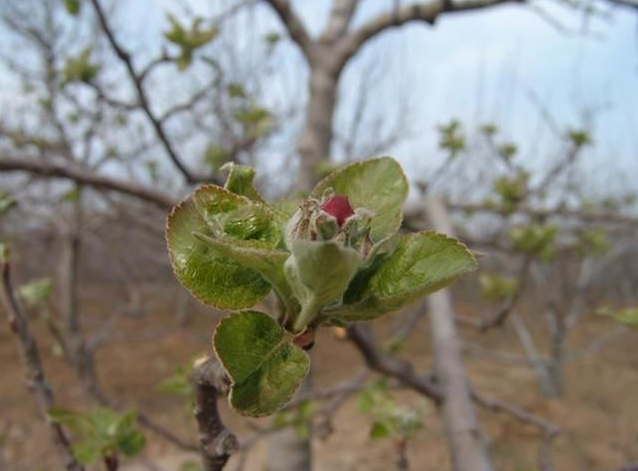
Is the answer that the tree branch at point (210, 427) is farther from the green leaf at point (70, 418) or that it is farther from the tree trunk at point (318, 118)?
the tree trunk at point (318, 118)

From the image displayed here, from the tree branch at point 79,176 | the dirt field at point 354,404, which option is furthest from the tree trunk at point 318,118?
the dirt field at point 354,404

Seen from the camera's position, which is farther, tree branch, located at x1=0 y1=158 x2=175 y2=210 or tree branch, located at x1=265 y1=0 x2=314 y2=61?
tree branch, located at x1=265 y1=0 x2=314 y2=61

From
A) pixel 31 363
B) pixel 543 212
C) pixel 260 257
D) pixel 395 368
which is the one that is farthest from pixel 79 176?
pixel 543 212

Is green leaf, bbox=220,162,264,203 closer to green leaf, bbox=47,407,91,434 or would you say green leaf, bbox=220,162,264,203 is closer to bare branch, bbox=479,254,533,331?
green leaf, bbox=47,407,91,434

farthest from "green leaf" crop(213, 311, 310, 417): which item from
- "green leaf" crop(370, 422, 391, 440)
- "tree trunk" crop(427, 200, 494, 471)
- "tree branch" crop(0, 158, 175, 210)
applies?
"tree branch" crop(0, 158, 175, 210)

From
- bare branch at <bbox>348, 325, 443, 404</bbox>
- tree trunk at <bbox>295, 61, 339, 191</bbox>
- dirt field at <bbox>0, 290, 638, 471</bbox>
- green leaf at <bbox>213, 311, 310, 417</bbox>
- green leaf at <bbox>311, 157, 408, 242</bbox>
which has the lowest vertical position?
dirt field at <bbox>0, 290, 638, 471</bbox>

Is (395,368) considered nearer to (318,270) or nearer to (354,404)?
(318,270)
